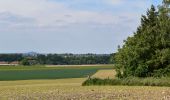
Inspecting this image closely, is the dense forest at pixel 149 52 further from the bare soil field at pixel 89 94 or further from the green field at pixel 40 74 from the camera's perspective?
the green field at pixel 40 74

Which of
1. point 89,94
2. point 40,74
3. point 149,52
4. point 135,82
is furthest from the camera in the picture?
point 40,74

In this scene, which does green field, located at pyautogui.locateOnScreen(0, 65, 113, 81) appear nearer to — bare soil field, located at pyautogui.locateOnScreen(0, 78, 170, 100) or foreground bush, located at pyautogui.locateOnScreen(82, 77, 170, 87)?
foreground bush, located at pyautogui.locateOnScreen(82, 77, 170, 87)

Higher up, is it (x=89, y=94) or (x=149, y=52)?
(x=149, y=52)

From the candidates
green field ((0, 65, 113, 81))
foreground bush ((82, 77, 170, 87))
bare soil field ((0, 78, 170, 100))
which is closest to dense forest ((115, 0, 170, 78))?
foreground bush ((82, 77, 170, 87))

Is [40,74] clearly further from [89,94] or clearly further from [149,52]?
[89,94]

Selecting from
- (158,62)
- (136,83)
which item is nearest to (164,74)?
(158,62)

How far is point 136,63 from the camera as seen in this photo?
74812mm

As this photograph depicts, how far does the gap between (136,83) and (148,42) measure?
14.5 metres

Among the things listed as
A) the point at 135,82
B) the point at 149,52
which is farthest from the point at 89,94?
the point at 149,52

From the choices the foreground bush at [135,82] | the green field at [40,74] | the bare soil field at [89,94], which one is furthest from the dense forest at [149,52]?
the green field at [40,74]

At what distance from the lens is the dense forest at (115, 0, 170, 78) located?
7381 cm

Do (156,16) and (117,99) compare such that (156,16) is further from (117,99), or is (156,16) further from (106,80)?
(117,99)

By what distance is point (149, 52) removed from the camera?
247ft

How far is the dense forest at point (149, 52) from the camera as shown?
73.8m
